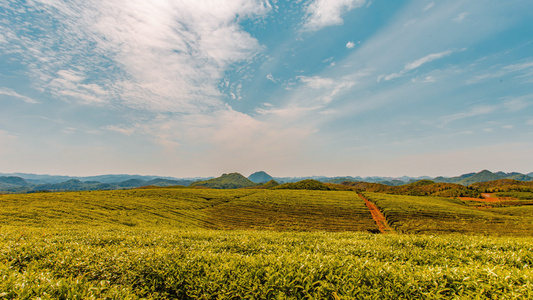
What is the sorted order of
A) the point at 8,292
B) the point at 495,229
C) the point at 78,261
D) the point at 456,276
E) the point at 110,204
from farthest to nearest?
the point at 110,204 → the point at 495,229 → the point at 78,261 → the point at 456,276 → the point at 8,292

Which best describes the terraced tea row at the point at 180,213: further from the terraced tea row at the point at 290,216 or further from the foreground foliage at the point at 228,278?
the foreground foliage at the point at 228,278

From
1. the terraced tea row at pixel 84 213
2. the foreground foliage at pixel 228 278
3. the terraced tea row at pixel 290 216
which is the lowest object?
the terraced tea row at pixel 290 216

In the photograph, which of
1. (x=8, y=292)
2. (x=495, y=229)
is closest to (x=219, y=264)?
(x=8, y=292)

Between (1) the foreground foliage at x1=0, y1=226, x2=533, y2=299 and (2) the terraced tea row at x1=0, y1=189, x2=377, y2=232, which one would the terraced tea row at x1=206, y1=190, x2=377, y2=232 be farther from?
(1) the foreground foliage at x1=0, y1=226, x2=533, y2=299

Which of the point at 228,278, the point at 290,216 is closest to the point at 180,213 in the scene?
the point at 290,216

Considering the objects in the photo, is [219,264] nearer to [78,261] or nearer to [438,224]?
[78,261]

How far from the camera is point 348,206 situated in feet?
178

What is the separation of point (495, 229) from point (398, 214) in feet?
47.8

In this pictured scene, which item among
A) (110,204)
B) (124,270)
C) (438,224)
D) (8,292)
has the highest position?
(8,292)

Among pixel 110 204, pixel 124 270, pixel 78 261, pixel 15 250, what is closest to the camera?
pixel 124 270

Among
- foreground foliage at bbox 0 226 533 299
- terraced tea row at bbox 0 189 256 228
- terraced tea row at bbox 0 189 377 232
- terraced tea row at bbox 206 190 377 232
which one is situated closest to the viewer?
foreground foliage at bbox 0 226 533 299

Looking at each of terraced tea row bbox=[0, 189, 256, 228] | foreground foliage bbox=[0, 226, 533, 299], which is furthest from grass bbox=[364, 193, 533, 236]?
terraced tea row bbox=[0, 189, 256, 228]

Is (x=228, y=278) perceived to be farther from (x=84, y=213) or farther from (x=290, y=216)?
(x=290, y=216)

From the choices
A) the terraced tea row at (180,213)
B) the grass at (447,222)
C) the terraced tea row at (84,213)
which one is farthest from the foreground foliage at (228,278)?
the grass at (447,222)
